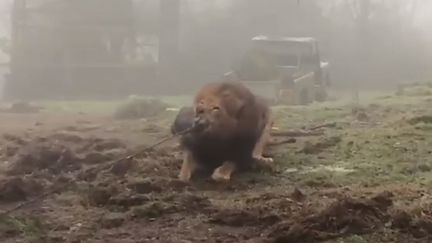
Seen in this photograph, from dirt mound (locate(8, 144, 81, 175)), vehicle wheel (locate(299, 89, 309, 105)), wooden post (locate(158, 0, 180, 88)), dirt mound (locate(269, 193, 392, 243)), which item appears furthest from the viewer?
wooden post (locate(158, 0, 180, 88))

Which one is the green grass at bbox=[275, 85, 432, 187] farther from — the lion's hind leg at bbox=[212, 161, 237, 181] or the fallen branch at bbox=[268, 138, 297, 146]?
the lion's hind leg at bbox=[212, 161, 237, 181]

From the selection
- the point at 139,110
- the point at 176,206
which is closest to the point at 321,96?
the point at 139,110

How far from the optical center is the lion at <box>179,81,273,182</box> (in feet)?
19.3

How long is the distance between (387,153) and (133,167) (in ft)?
6.53

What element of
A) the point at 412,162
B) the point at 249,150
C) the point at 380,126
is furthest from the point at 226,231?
the point at 380,126

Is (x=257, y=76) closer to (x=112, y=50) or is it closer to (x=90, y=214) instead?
(x=112, y=50)

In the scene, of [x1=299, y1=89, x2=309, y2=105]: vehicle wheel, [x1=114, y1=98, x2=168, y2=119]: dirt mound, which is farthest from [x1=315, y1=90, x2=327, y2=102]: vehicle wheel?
[x1=114, y1=98, x2=168, y2=119]: dirt mound

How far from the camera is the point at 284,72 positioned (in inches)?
683

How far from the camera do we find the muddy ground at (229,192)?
4.53 meters

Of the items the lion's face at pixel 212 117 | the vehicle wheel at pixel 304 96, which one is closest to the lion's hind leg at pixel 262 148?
the lion's face at pixel 212 117

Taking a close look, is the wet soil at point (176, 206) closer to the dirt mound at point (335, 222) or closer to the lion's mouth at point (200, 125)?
the dirt mound at point (335, 222)

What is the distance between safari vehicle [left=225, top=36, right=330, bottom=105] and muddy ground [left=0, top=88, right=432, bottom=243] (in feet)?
21.7

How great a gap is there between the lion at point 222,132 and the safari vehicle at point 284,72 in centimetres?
830

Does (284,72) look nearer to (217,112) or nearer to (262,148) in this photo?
(262,148)
